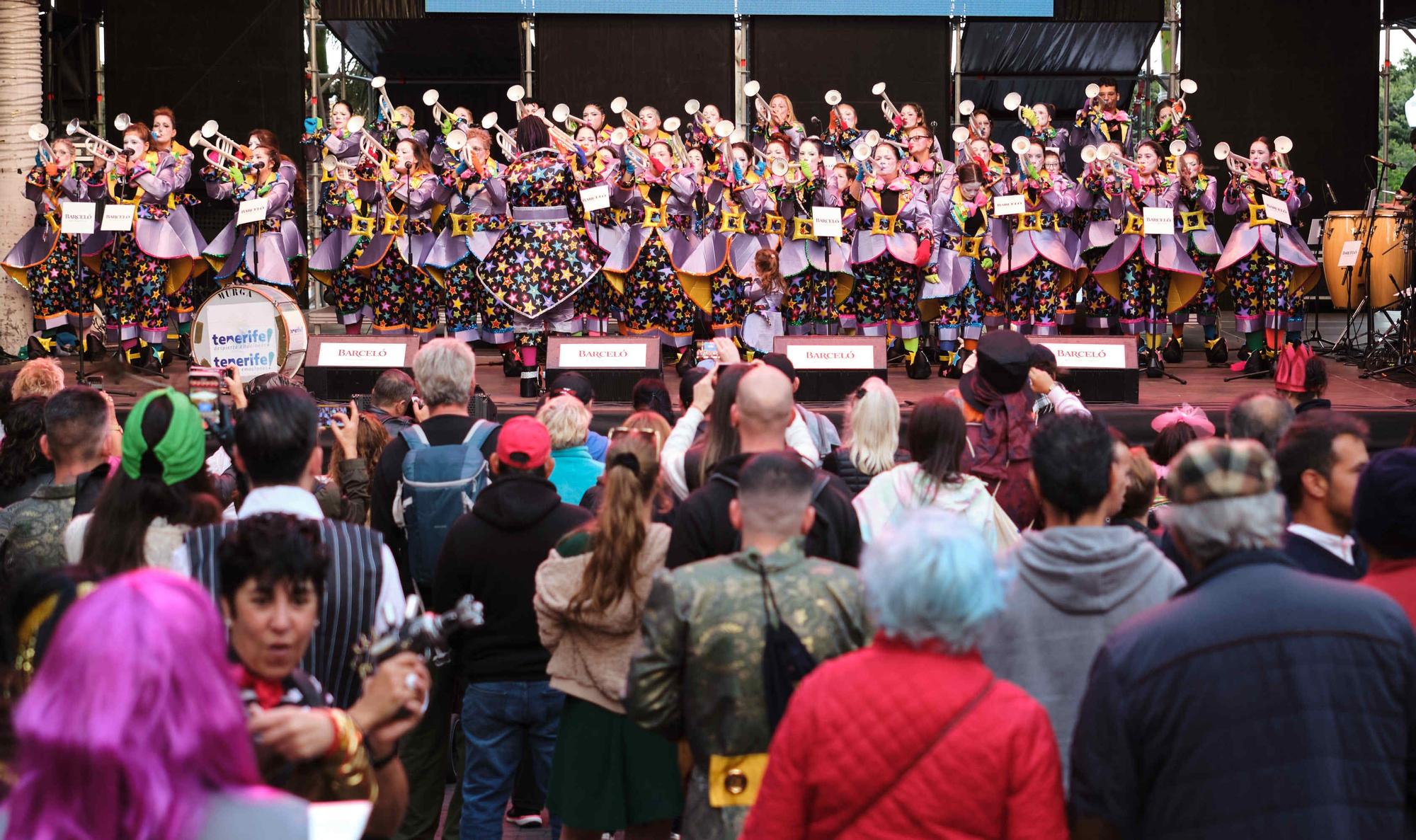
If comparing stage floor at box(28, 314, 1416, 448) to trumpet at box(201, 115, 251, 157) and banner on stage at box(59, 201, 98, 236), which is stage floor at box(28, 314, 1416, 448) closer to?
banner on stage at box(59, 201, 98, 236)

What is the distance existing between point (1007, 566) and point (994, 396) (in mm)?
2086

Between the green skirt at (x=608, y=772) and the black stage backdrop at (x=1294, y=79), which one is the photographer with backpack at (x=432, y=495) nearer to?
the green skirt at (x=608, y=772)

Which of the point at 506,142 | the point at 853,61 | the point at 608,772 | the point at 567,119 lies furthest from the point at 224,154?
the point at 608,772

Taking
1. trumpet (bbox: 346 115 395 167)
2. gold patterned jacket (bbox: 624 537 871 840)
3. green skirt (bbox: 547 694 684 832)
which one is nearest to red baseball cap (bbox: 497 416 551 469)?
green skirt (bbox: 547 694 684 832)

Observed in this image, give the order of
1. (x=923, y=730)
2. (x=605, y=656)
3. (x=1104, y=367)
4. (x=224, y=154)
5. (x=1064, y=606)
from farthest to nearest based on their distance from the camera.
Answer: (x=224, y=154) < (x=1104, y=367) < (x=605, y=656) < (x=1064, y=606) < (x=923, y=730)

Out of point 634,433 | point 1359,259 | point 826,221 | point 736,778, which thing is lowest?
point 736,778

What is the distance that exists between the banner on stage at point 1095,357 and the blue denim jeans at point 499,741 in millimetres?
5722

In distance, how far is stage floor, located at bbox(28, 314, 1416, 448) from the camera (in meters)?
8.04

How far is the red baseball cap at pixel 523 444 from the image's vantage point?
332 cm

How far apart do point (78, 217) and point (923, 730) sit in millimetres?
8727

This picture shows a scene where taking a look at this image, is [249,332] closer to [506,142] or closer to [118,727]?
[506,142]

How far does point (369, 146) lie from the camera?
32.1 ft

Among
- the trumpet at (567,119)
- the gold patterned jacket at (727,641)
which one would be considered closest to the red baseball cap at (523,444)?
the gold patterned jacket at (727,641)

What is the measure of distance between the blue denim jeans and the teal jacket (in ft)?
2.79
